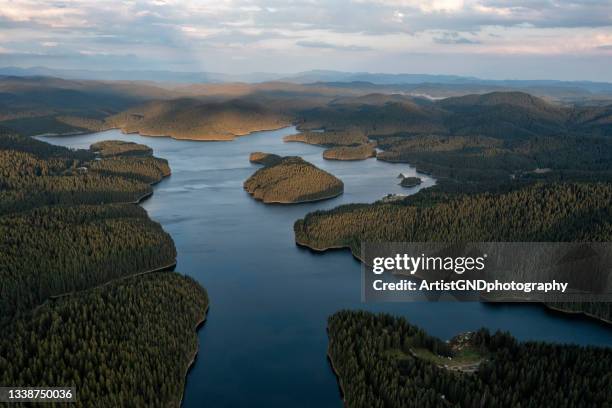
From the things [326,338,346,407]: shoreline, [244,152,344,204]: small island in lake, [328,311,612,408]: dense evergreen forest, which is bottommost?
[326,338,346,407]: shoreline

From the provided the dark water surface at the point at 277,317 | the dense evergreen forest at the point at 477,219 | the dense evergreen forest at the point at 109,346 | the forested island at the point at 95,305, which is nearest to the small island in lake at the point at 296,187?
the dark water surface at the point at 277,317

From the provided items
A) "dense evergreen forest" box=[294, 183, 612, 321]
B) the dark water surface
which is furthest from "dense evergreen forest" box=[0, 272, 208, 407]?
"dense evergreen forest" box=[294, 183, 612, 321]

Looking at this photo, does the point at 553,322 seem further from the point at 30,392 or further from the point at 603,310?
the point at 30,392

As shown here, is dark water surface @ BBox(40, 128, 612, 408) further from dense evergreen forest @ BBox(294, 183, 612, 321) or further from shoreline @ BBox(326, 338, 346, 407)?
dense evergreen forest @ BBox(294, 183, 612, 321)

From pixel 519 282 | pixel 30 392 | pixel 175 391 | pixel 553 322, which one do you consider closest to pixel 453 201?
pixel 519 282

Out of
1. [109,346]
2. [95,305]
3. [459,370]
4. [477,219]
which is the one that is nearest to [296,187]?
[477,219]

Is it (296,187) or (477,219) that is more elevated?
(477,219)

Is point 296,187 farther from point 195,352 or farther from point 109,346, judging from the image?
point 109,346
